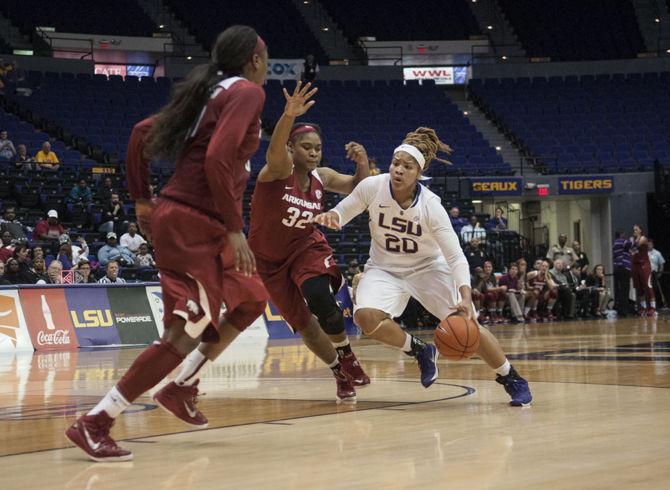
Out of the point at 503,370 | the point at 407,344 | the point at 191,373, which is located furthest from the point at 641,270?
the point at 191,373

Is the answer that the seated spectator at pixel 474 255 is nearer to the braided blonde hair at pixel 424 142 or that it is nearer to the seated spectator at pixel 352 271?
the seated spectator at pixel 352 271

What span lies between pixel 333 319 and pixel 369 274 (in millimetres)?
362

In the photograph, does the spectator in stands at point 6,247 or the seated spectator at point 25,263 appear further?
the spectator in stands at point 6,247

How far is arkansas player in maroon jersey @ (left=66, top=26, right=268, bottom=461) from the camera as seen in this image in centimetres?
402

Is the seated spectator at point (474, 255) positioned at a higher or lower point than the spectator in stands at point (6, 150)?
lower

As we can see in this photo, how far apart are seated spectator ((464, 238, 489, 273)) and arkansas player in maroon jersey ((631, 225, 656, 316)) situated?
3607 millimetres

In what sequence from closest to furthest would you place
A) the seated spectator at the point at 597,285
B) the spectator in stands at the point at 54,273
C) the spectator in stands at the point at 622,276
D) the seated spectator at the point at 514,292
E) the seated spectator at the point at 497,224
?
1. the spectator in stands at the point at 54,273
2. the seated spectator at the point at 514,292
3. the seated spectator at the point at 597,285
4. the spectator in stands at the point at 622,276
5. the seated spectator at the point at 497,224

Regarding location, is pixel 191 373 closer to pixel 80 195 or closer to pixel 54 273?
pixel 54 273

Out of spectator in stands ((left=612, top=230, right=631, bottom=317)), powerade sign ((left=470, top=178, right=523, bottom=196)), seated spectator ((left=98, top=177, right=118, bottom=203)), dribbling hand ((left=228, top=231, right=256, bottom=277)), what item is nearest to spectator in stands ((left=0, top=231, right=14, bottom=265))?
seated spectator ((left=98, top=177, right=118, bottom=203))

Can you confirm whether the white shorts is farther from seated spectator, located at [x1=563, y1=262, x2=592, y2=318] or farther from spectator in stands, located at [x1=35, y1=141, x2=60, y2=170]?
seated spectator, located at [x1=563, y1=262, x2=592, y2=318]

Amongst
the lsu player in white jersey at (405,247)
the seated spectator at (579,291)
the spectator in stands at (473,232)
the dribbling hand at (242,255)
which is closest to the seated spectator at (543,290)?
the seated spectator at (579,291)

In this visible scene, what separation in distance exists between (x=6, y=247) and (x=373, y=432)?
11071 millimetres

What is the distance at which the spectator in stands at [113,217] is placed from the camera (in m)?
17.4

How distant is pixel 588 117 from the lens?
1193 inches
